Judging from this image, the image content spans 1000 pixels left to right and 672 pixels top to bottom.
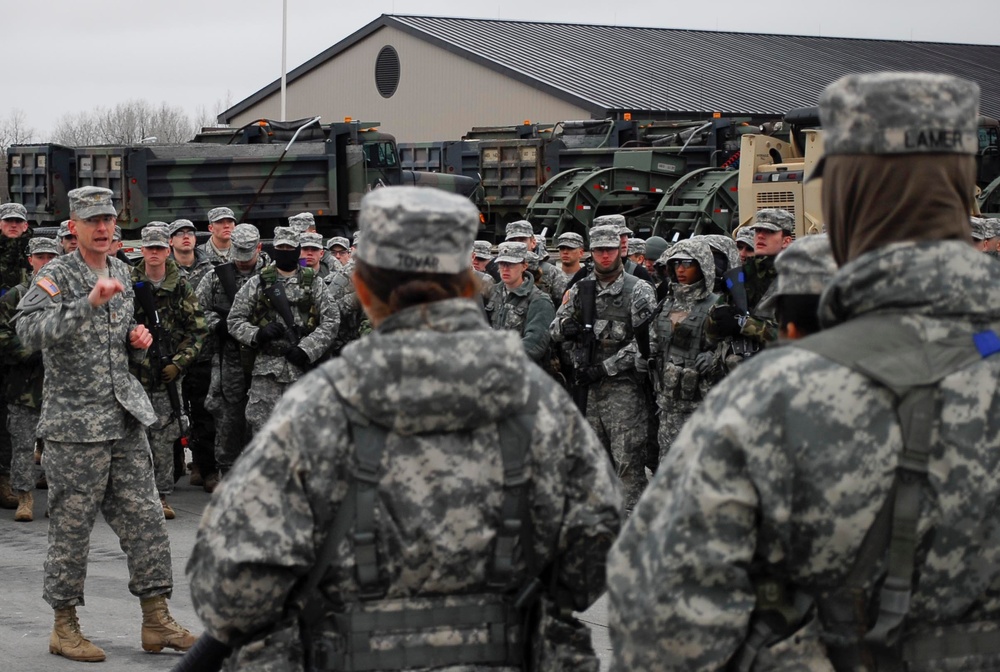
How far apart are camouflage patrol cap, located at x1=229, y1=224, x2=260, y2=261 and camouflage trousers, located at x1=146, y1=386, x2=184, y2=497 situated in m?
1.42

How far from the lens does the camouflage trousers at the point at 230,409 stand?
34.9ft

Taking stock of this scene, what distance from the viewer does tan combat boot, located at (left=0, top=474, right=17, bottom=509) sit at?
10.1 metres

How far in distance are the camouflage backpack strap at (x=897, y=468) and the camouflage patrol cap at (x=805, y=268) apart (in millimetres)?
625

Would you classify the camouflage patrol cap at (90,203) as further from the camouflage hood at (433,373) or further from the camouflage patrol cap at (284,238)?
the camouflage patrol cap at (284,238)

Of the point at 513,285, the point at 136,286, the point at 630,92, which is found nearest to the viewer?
the point at 136,286

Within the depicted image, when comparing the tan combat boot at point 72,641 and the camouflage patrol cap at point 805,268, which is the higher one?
the camouflage patrol cap at point 805,268

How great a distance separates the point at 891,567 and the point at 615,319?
7256mm

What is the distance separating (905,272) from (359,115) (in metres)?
41.6

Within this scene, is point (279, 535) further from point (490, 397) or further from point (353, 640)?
point (490, 397)

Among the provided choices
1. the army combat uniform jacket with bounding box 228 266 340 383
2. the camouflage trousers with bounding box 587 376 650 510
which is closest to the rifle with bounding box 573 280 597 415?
the camouflage trousers with bounding box 587 376 650 510

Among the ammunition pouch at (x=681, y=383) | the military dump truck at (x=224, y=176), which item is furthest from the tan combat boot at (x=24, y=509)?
the military dump truck at (x=224, y=176)

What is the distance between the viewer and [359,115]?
1698 inches

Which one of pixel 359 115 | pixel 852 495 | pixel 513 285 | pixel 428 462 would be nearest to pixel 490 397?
pixel 428 462

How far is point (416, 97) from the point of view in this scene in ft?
135
